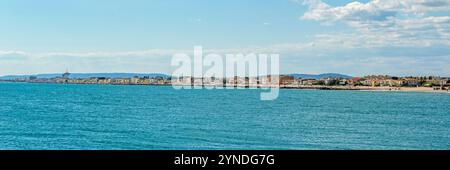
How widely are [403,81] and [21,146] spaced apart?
172767 millimetres

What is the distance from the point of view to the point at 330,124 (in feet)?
136

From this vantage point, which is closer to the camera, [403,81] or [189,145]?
[189,145]

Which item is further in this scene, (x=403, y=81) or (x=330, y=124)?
(x=403, y=81)
